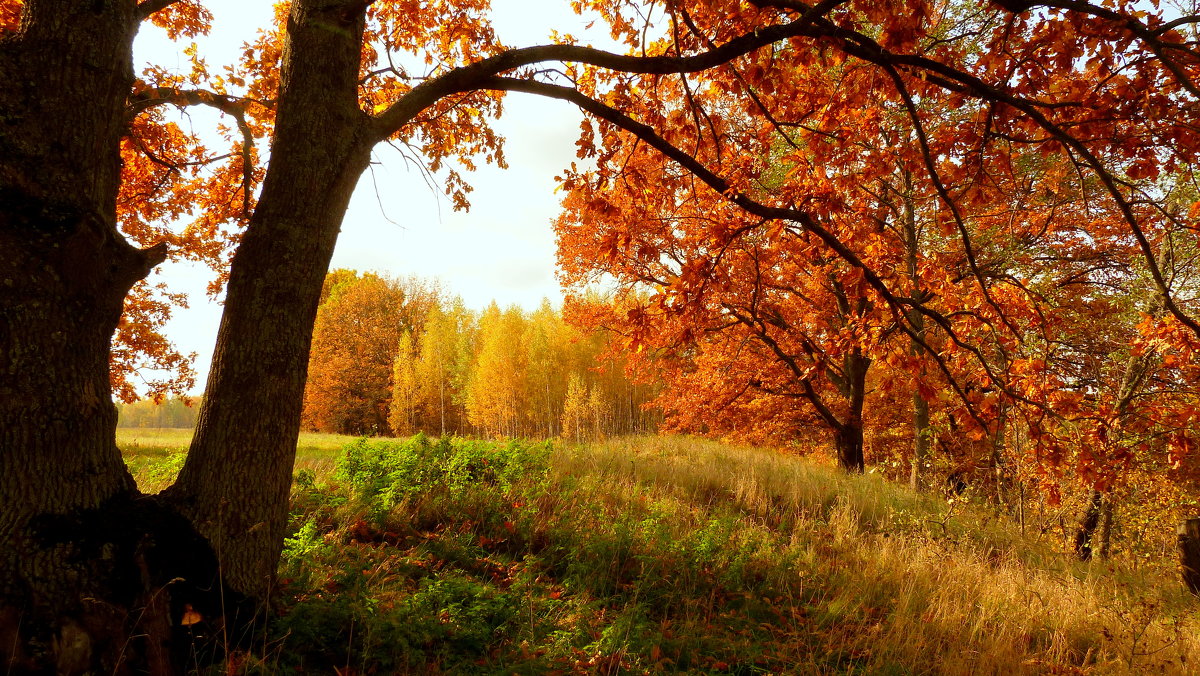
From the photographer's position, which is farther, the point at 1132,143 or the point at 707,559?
the point at 707,559

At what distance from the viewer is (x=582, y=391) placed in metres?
30.8

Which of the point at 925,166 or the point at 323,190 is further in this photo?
the point at 925,166

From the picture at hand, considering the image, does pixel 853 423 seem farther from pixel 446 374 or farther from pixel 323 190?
pixel 446 374

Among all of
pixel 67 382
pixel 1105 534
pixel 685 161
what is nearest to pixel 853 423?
pixel 1105 534

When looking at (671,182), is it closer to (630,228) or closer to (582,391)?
(630,228)

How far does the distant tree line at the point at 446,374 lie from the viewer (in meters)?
31.1

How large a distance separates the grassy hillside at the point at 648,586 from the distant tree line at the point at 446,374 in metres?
21.7

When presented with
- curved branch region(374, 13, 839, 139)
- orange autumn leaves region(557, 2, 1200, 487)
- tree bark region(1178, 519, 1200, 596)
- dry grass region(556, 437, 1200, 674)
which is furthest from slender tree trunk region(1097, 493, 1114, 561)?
curved branch region(374, 13, 839, 139)

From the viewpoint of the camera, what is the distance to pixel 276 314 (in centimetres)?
302

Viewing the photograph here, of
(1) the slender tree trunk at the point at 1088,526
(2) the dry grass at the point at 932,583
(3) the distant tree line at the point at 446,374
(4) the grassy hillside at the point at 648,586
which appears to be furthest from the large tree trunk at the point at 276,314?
(3) the distant tree line at the point at 446,374

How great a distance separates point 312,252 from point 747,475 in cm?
768

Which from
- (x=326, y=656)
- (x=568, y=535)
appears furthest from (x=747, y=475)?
(x=326, y=656)

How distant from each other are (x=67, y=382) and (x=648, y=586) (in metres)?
4.05

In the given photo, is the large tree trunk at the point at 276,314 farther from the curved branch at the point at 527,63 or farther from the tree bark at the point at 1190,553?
the tree bark at the point at 1190,553
